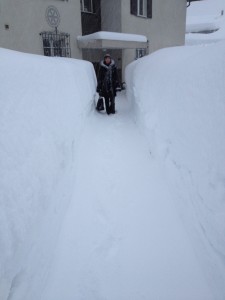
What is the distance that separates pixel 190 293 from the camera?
6.25ft

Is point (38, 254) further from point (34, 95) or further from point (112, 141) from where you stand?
point (112, 141)

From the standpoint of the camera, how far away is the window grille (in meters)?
8.82

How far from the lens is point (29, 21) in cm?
812

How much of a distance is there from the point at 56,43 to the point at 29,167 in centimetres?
851

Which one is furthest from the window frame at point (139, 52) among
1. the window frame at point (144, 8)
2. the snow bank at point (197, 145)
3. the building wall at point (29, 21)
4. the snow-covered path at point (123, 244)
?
the snow-covered path at point (123, 244)

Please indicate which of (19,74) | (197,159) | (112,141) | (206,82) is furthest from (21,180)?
(112,141)

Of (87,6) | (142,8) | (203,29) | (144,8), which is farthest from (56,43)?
(203,29)

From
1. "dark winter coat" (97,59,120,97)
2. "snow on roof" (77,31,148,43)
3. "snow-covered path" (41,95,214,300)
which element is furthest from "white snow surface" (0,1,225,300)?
"snow on roof" (77,31,148,43)

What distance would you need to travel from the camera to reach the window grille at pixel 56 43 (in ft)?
28.9

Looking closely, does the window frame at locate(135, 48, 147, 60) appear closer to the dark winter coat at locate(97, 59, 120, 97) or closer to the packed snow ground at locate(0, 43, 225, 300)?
the dark winter coat at locate(97, 59, 120, 97)

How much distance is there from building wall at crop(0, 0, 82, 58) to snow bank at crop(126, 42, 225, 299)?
19.5 feet

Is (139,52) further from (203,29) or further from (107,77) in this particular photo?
(203,29)

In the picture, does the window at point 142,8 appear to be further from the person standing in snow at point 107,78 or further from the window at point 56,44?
the person standing in snow at point 107,78

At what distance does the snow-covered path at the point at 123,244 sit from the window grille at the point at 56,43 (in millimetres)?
6934
